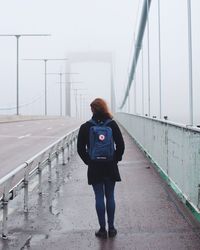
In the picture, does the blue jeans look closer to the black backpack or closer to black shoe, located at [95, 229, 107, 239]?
black shoe, located at [95, 229, 107, 239]

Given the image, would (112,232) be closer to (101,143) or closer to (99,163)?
(99,163)

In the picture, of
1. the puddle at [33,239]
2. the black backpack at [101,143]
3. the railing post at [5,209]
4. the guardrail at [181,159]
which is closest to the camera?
the puddle at [33,239]

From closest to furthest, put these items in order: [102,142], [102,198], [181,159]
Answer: [102,142] < [102,198] < [181,159]

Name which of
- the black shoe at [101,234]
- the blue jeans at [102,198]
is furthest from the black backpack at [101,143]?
the black shoe at [101,234]

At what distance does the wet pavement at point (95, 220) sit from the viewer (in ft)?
17.7

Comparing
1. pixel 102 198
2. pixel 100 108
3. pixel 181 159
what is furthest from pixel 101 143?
pixel 181 159

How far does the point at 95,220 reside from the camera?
6.61 m

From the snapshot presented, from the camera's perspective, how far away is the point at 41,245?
5.37 m

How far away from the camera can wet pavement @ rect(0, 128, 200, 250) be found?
17.7ft

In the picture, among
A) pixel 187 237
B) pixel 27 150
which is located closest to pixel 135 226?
pixel 187 237

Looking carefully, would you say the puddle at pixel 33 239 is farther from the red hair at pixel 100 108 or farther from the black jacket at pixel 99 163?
the red hair at pixel 100 108

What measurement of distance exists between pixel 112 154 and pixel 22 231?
Answer: 4.83ft

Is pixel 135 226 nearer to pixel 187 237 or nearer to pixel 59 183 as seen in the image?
pixel 187 237

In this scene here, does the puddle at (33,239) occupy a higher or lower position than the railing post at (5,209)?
lower
